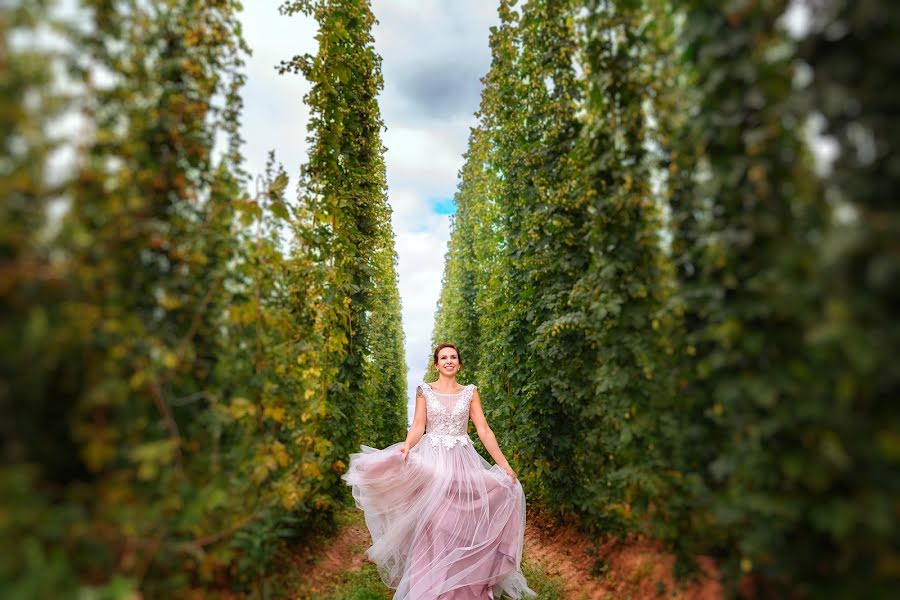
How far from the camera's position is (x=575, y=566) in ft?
18.4

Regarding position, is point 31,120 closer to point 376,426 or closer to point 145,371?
point 145,371

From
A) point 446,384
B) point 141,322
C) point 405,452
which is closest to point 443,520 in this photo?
point 405,452

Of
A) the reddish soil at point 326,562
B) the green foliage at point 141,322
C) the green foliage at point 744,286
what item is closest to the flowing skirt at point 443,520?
the reddish soil at point 326,562

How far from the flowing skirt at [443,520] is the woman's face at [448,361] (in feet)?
2.65

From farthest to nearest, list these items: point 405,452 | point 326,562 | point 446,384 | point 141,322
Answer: point 446,384, point 326,562, point 405,452, point 141,322

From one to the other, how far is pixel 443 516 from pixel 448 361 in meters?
1.62

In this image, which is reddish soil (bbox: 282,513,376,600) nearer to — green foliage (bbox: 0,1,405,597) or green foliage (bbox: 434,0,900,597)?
green foliage (bbox: 0,1,405,597)

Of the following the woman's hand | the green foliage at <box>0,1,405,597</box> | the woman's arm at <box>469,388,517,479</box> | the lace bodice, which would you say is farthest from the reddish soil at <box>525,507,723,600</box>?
the green foliage at <box>0,1,405,597</box>

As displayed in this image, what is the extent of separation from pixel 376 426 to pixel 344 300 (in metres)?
6.98

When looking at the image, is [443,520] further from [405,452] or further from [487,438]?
[487,438]

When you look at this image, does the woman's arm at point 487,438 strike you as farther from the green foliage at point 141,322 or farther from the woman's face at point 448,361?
the green foliage at point 141,322

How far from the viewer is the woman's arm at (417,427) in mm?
5360

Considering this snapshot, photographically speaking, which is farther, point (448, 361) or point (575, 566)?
point (448, 361)

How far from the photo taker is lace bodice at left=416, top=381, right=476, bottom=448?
5.72 m
